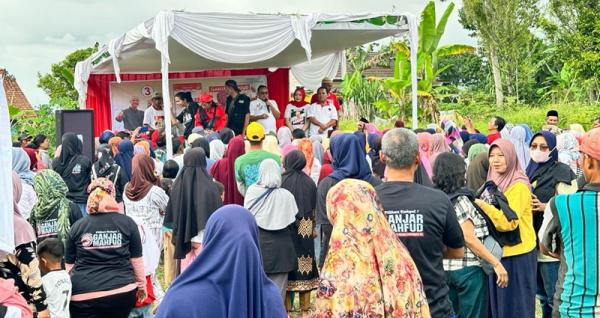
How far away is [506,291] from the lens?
5207mm

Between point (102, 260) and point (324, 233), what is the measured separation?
1809 mm

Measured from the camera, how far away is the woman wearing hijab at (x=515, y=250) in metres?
5.17

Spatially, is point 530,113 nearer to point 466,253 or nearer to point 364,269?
point 466,253

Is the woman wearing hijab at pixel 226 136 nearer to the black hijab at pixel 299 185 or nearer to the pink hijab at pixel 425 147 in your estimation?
the pink hijab at pixel 425 147

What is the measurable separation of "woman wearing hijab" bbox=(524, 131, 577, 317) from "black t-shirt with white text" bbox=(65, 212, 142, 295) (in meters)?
3.18

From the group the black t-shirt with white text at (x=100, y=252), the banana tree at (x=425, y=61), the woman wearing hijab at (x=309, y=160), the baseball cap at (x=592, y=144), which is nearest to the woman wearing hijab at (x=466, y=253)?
the baseball cap at (x=592, y=144)

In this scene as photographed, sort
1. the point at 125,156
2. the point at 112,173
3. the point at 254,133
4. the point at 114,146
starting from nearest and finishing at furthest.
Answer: the point at 254,133
the point at 112,173
the point at 125,156
the point at 114,146

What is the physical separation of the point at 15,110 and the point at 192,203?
16208 mm

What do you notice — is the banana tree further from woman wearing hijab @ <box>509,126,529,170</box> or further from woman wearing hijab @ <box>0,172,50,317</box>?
woman wearing hijab @ <box>0,172,50,317</box>

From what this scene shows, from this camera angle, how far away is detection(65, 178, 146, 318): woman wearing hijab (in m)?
5.08

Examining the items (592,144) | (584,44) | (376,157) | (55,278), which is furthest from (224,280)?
(584,44)

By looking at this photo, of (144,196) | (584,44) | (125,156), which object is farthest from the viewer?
(584,44)

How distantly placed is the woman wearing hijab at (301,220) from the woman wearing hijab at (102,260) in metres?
1.89

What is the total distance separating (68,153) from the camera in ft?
28.2
